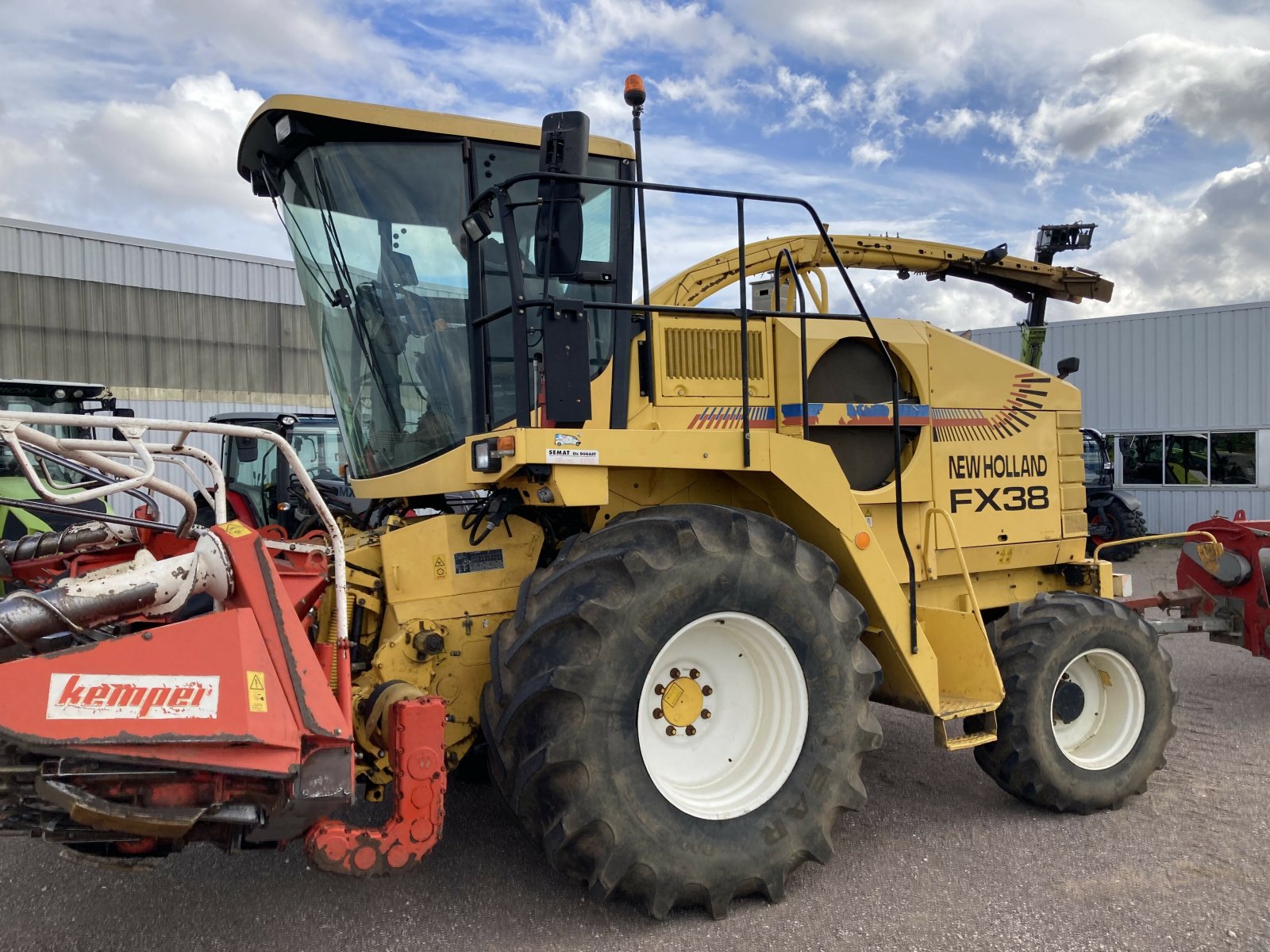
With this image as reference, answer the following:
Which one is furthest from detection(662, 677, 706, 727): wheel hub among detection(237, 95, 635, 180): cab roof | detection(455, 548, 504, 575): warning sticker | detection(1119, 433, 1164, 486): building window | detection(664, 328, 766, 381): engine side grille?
detection(1119, 433, 1164, 486): building window

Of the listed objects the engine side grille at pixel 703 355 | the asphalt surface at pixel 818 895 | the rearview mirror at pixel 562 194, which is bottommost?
the asphalt surface at pixel 818 895

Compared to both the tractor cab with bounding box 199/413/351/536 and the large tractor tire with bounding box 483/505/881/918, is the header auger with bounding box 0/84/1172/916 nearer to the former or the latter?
the large tractor tire with bounding box 483/505/881/918

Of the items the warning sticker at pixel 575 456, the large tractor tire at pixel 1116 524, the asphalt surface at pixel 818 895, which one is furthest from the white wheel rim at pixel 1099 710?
the large tractor tire at pixel 1116 524

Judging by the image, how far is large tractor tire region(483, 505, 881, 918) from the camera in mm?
3287

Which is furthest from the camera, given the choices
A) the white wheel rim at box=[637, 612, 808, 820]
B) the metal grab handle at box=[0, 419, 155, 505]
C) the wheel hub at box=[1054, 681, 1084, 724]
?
the wheel hub at box=[1054, 681, 1084, 724]

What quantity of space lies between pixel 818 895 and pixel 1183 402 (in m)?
17.9

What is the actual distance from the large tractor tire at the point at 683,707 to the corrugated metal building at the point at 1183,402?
16940mm

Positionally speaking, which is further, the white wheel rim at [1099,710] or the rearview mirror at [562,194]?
the white wheel rim at [1099,710]

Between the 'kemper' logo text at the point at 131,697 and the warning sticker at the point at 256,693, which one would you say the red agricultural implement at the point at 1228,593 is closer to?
the warning sticker at the point at 256,693

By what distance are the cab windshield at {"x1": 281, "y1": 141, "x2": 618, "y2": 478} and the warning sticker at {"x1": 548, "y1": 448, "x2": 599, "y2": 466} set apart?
1.81 ft

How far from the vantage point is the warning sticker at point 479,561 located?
3854mm

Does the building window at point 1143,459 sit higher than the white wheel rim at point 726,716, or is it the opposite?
the building window at point 1143,459

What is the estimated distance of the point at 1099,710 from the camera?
4.99 m

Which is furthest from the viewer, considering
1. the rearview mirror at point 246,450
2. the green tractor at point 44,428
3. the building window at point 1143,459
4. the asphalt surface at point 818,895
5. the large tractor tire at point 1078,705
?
the building window at point 1143,459
